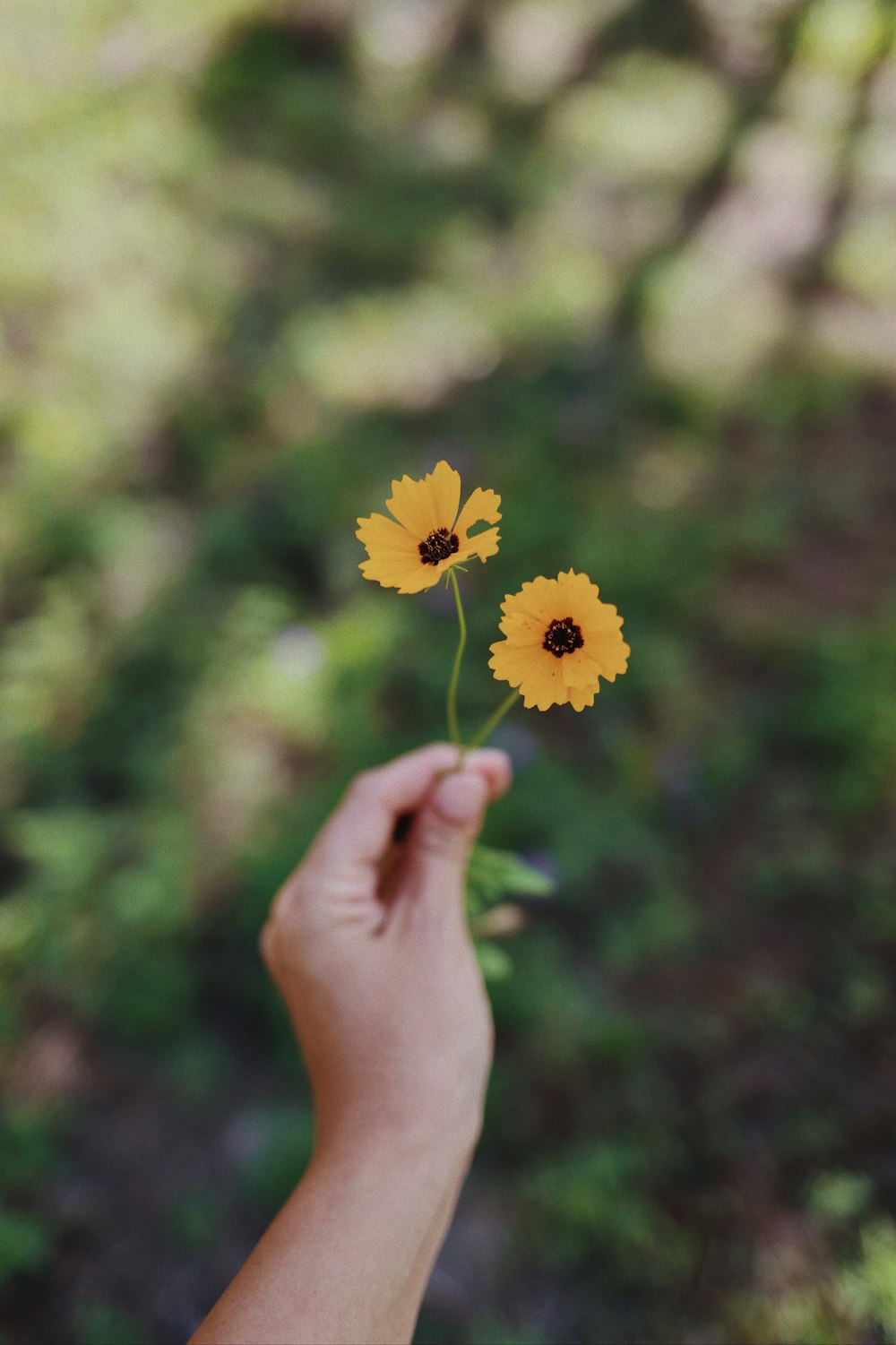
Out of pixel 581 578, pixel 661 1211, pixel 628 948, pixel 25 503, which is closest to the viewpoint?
pixel 581 578

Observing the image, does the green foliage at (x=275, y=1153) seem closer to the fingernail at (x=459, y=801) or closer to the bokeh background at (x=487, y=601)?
the bokeh background at (x=487, y=601)

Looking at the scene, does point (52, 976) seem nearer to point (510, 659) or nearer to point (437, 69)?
point (510, 659)

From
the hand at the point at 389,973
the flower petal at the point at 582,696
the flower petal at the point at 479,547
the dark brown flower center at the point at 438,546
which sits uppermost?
the dark brown flower center at the point at 438,546

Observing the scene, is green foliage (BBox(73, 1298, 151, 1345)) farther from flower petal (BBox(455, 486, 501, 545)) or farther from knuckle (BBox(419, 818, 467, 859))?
flower petal (BBox(455, 486, 501, 545))

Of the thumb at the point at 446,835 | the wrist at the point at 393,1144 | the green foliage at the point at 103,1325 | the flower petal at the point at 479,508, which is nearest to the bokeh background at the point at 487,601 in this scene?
the green foliage at the point at 103,1325

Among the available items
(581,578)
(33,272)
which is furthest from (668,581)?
(33,272)

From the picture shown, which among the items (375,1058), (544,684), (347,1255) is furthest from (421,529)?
(347,1255)
